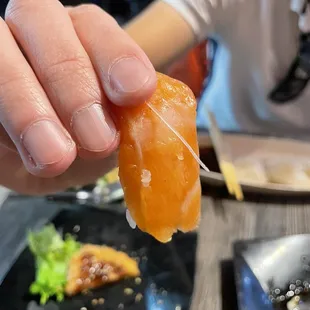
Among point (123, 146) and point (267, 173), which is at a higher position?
point (123, 146)

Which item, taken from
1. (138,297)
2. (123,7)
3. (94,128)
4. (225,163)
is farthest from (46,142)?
(123,7)

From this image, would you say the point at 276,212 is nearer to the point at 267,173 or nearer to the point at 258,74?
the point at 267,173

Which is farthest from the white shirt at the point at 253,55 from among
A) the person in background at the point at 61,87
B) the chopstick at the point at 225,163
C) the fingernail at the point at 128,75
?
the fingernail at the point at 128,75

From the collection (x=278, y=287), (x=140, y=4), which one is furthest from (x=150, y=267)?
(x=140, y=4)

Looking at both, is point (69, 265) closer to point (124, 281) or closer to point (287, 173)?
point (124, 281)

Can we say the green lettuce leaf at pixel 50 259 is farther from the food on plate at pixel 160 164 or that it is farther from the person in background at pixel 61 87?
the food on plate at pixel 160 164

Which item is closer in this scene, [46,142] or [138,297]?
[46,142]
